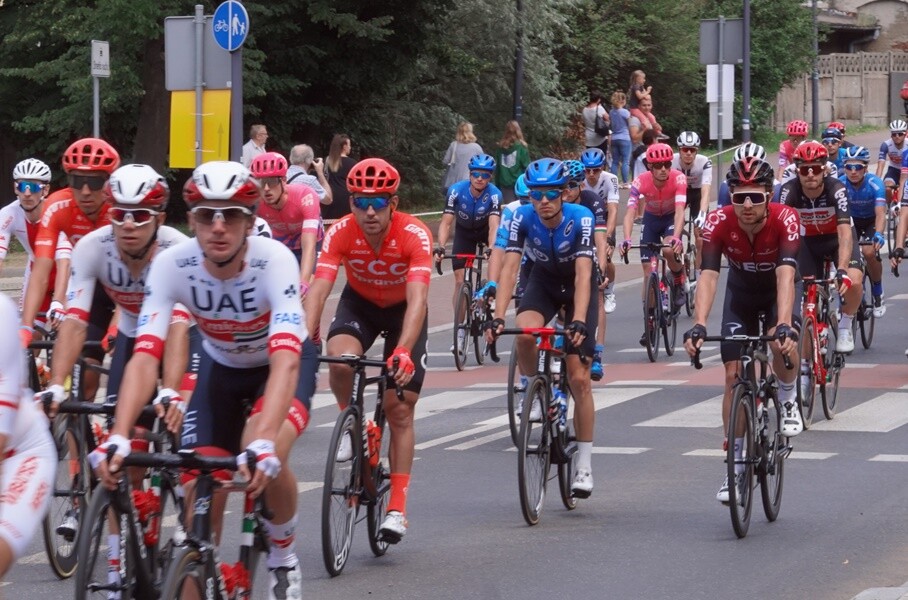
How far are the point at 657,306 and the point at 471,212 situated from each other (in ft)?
6.55

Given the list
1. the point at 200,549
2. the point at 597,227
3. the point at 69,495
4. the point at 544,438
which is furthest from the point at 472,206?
the point at 200,549

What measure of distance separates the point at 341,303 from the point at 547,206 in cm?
170

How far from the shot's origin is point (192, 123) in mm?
17203

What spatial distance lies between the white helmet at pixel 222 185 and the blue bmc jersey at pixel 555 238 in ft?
15.0

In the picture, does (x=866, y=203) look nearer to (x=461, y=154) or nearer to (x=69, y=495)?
(x=461, y=154)

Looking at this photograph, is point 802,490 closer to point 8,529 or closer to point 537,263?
point 537,263

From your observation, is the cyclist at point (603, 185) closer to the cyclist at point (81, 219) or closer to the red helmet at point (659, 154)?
the red helmet at point (659, 154)

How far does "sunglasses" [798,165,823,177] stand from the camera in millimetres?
13023

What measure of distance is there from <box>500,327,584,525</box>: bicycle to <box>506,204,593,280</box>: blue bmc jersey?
70cm

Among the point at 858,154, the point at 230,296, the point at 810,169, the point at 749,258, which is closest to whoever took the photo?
the point at 230,296

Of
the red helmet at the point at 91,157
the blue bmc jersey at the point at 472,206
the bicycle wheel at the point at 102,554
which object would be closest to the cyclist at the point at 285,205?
the red helmet at the point at 91,157

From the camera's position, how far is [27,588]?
785cm

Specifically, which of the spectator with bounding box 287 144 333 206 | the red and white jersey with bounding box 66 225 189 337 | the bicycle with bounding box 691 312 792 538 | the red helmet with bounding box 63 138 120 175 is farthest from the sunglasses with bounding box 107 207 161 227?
the spectator with bounding box 287 144 333 206

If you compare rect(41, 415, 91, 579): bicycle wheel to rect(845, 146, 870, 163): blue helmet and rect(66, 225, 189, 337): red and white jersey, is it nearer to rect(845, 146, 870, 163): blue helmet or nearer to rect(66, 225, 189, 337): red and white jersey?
rect(66, 225, 189, 337): red and white jersey
